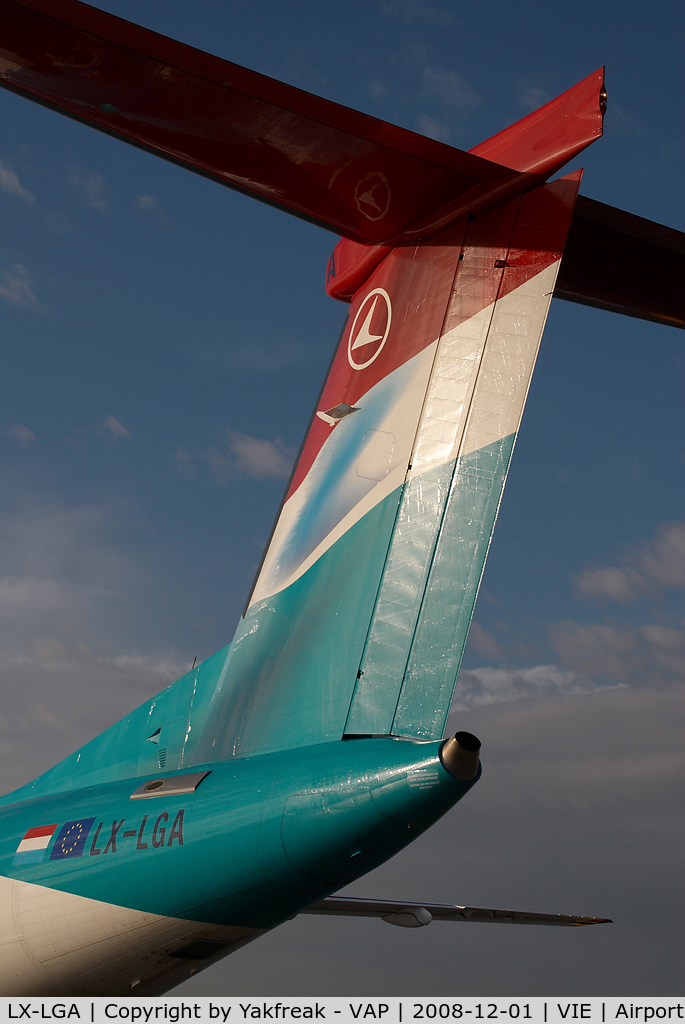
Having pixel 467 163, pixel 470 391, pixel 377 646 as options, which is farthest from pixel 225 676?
pixel 467 163

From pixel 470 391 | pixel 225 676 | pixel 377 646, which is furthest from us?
pixel 225 676

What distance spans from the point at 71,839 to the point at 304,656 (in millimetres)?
1326

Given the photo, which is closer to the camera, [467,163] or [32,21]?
[32,21]

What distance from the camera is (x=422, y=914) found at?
8328 mm

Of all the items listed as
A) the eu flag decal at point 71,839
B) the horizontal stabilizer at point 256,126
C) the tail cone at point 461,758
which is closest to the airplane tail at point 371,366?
the horizontal stabilizer at point 256,126

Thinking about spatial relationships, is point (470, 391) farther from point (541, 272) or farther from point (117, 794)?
point (117, 794)

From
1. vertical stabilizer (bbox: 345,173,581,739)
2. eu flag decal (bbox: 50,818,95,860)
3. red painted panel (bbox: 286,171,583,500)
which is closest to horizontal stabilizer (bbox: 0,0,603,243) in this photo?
red painted panel (bbox: 286,171,583,500)

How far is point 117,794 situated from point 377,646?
1411mm

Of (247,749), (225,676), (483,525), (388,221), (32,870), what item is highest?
(388,221)

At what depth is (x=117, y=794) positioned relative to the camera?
154 inches

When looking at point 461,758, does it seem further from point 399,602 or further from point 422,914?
point 422,914

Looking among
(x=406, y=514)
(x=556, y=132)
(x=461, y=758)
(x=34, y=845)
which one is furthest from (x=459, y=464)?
(x=34, y=845)

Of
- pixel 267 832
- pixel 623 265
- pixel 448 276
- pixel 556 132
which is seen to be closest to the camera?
pixel 267 832

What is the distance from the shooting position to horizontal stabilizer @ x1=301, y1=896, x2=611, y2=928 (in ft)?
26.8
